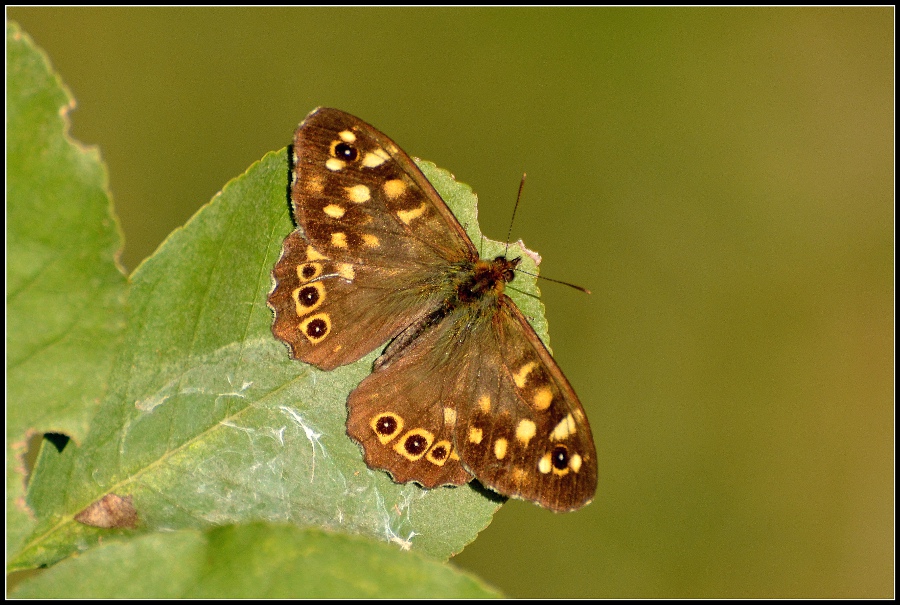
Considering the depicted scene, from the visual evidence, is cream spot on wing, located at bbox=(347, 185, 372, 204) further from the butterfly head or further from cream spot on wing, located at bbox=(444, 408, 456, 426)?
cream spot on wing, located at bbox=(444, 408, 456, 426)

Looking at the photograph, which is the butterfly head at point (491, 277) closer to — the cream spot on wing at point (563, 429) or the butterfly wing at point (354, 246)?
the butterfly wing at point (354, 246)

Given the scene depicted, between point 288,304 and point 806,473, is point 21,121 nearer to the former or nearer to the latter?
point 288,304

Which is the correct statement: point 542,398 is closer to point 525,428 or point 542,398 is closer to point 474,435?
point 525,428

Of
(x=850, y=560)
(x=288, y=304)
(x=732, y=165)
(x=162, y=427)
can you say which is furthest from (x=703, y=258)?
(x=162, y=427)

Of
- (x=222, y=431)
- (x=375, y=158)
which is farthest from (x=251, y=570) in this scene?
(x=375, y=158)

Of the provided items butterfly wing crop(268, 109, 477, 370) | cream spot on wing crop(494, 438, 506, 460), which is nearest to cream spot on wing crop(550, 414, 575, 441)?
cream spot on wing crop(494, 438, 506, 460)

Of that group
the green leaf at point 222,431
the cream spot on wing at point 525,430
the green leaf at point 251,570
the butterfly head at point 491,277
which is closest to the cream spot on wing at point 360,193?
the green leaf at point 222,431
